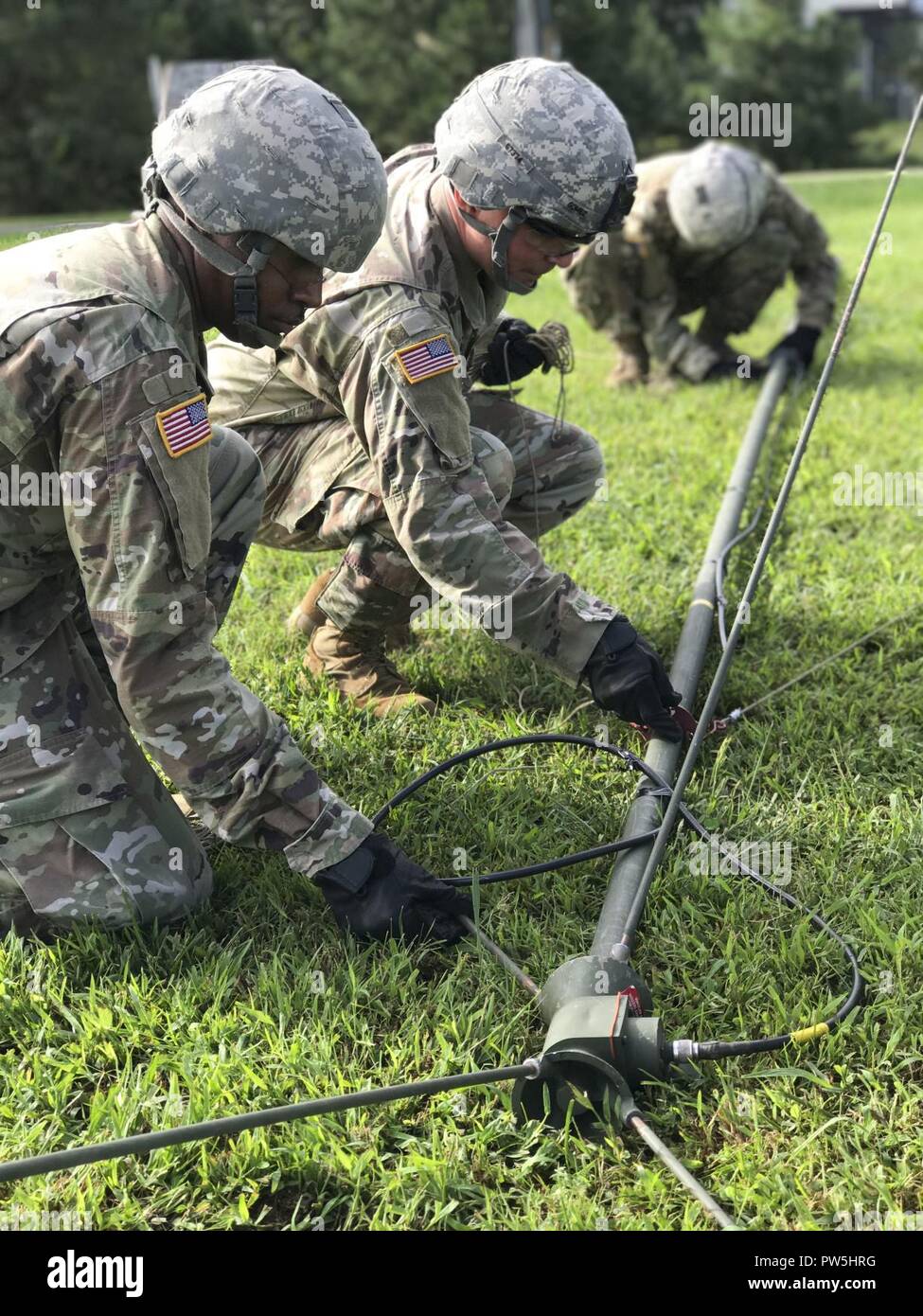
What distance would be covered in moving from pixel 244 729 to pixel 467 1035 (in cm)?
82

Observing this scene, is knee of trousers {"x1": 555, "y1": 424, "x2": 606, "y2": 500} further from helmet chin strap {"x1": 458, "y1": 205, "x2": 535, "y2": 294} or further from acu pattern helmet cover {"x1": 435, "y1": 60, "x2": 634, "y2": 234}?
acu pattern helmet cover {"x1": 435, "y1": 60, "x2": 634, "y2": 234}

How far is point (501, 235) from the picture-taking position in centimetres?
334

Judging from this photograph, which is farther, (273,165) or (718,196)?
(718,196)

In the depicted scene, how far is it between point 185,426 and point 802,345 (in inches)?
216

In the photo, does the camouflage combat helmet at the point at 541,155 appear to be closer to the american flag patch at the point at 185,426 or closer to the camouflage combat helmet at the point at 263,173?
the camouflage combat helmet at the point at 263,173

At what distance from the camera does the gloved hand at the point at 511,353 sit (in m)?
4.16

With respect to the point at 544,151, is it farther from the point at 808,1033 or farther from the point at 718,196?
the point at 718,196

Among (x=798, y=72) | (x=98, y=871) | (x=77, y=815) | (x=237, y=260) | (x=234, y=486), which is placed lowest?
(x=798, y=72)

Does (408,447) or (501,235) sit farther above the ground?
(501,235)

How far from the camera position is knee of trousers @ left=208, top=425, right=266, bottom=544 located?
326 cm

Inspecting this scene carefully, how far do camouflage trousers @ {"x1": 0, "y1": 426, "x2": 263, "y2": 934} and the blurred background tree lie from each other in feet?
87.2

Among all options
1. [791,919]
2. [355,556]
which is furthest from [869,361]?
[791,919]

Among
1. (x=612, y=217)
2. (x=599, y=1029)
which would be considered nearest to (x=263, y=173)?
(x=612, y=217)

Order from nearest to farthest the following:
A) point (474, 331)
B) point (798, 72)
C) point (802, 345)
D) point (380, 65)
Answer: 1. point (474, 331)
2. point (802, 345)
3. point (380, 65)
4. point (798, 72)
